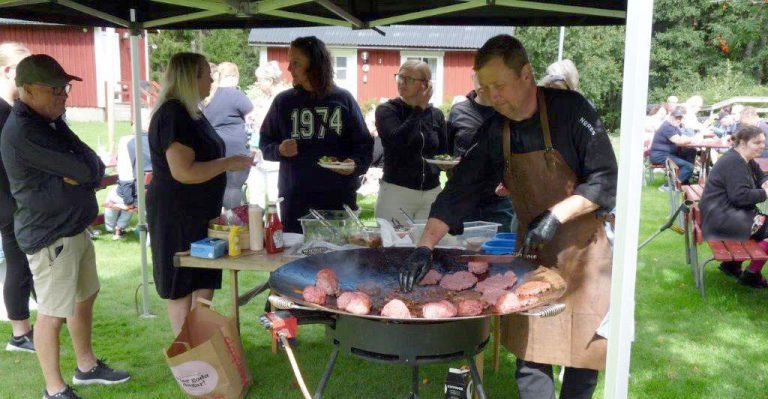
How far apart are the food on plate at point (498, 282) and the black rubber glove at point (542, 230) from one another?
17 centimetres

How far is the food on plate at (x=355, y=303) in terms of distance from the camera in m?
1.94

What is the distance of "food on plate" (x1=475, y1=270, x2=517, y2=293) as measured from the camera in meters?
2.21

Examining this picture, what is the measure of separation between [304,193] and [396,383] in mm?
1215

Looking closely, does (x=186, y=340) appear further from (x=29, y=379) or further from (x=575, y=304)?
(x=575, y=304)

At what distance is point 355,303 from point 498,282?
57cm

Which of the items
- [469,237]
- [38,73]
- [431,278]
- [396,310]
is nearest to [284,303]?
[396,310]

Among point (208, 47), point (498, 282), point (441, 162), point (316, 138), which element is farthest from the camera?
point (208, 47)

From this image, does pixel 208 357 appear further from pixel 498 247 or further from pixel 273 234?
pixel 498 247

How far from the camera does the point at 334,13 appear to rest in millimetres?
4207

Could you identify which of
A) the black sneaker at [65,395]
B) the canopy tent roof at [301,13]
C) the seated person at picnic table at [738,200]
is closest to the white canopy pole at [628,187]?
the canopy tent roof at [301,13]

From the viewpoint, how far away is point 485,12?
424cm

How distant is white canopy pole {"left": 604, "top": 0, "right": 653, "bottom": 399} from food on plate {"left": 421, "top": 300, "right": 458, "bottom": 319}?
448 millimetres

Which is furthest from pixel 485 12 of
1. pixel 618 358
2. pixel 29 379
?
pixel 29 379

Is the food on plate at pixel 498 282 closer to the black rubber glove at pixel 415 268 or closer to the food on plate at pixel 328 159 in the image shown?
the black rubber glove at pixel 415 268
